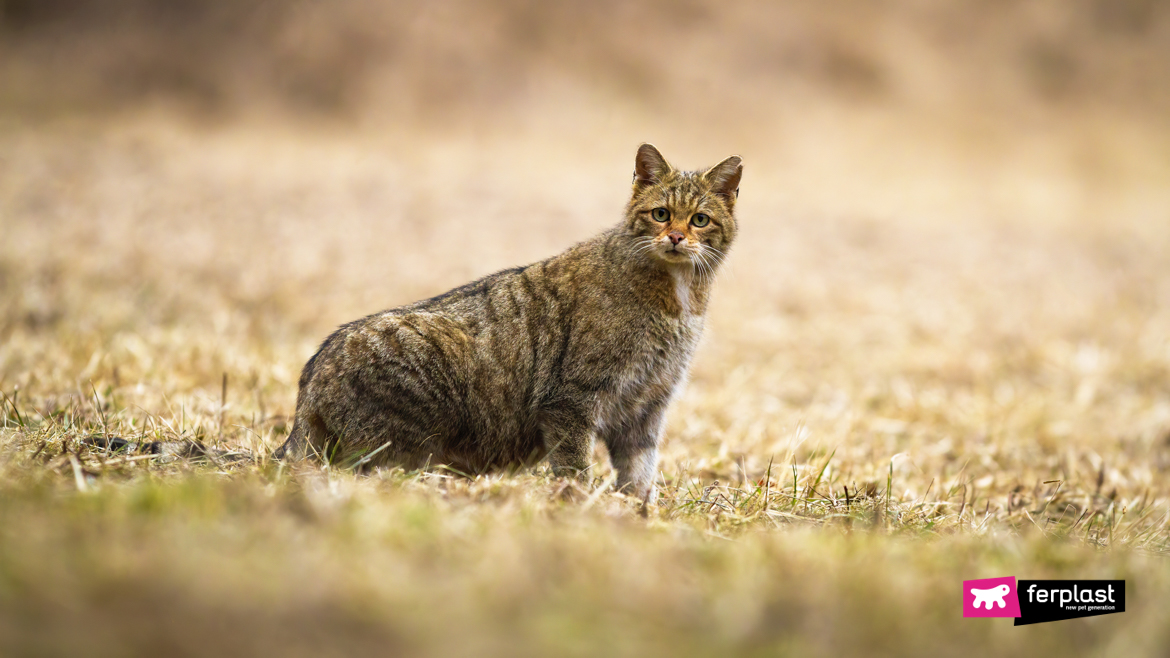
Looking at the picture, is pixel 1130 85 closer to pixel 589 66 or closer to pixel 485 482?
pixel 589 66

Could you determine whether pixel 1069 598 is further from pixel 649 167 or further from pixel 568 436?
pixel 649 167

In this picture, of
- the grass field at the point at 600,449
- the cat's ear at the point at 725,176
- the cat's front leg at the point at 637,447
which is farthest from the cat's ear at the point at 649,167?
the grass field at the point at 600,449

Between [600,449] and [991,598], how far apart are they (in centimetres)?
311

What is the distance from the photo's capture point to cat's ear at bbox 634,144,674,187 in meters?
3.87

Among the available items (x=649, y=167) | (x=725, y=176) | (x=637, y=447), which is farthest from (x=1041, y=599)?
(x=649, y=167)

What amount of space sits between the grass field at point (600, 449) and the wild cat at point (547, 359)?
304 mm

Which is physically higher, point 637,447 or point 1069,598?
point 637,447

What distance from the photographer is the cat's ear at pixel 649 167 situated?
387 centimetres

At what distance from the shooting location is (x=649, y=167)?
154 inches

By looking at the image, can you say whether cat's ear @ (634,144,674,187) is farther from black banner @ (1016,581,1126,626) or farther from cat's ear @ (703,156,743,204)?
black banner @ (1016,581,1126,626)

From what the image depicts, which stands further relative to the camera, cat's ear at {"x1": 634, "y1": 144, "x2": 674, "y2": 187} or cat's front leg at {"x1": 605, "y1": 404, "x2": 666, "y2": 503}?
cat's ear at {"x1": 634, "y1": 144, "x2": 674, "y2": 187}

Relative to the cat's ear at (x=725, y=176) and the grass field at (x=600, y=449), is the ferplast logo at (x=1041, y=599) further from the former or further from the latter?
the cat's ear at (x=725, y=176)

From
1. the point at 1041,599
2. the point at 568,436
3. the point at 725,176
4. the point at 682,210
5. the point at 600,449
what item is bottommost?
the point at 1041,599

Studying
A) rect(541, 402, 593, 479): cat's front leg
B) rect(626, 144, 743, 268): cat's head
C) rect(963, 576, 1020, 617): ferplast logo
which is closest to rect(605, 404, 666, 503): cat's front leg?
rect(541, 402, 593, 479): cat's front leg
